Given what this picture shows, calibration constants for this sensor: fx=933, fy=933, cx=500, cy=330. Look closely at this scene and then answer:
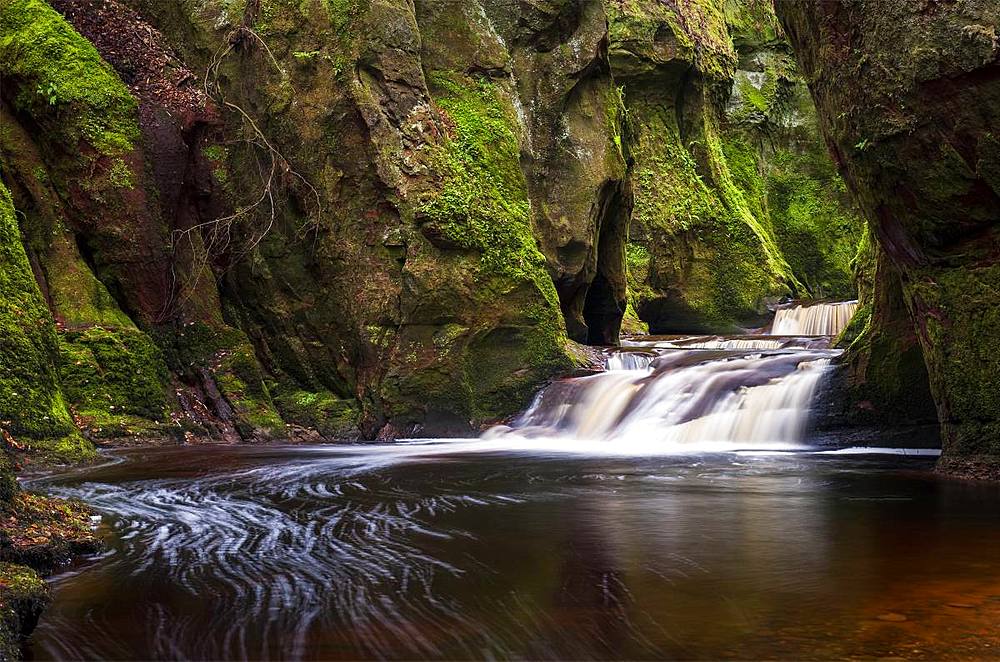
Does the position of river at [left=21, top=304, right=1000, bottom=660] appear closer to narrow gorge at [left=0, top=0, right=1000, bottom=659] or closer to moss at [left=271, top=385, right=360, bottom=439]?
narrow gorge at [left=0, top=0, right=1000, bottom=659]

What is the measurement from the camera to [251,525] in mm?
6180

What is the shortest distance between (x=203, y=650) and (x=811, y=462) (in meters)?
7.65

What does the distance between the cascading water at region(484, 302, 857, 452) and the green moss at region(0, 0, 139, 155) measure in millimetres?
6725

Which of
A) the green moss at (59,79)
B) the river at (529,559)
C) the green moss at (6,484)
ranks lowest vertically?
the river at (529,559)

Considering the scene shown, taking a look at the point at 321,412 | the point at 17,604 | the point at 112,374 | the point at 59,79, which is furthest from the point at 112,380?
the point at 17,604

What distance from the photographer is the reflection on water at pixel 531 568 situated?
363 centimetres

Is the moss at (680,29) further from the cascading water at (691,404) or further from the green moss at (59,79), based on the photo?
the green moss at (59,79)

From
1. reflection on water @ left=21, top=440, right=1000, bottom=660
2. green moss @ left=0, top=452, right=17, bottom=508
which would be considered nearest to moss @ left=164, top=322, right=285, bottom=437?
reflection on water @ left=21, top=440, right=1000, bottom=660

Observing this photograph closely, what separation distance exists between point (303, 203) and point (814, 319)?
14058 millimetres

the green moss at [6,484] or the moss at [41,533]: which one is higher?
the green moss at [6,484]

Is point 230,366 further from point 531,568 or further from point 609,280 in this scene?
point 531,568

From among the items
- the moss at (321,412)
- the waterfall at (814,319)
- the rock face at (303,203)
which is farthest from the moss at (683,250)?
the moss at (321,412)

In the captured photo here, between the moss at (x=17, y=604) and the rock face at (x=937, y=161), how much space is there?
24.4 feet

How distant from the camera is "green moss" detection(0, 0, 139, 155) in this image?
1229 cm
